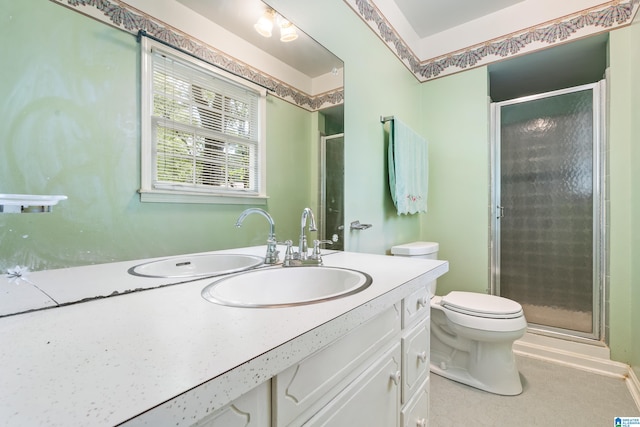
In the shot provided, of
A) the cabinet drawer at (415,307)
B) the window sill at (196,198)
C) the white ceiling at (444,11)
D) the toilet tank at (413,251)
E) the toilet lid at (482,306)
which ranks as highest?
the white ceiling at (444,11)

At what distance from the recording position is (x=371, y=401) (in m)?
0.71

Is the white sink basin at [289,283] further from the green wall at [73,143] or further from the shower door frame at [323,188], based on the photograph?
the shower door frame at [323,188]

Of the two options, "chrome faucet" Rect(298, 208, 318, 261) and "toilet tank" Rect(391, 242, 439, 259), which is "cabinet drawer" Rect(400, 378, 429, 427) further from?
"toilet tank" Rect(391, 242, 439, 259)

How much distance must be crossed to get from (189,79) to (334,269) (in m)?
0.75

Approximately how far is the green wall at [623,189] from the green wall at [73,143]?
7.98ft

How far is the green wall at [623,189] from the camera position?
5.54ft

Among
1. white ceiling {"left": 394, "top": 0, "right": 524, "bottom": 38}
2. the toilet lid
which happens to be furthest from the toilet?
white ceiling {"left": 394, "top": 0, "right": 524, "bottom": 38}

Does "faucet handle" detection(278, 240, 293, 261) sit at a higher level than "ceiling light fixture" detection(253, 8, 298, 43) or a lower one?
lower

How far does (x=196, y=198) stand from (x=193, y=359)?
57 centimetres

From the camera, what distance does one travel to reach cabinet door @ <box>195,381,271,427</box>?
368 millimetres

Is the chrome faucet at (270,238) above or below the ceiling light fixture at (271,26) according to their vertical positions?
below

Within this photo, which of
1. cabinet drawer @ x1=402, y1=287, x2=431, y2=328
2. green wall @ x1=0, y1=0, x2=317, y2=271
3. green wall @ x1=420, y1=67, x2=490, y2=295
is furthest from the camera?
green wall @ x1=420, y1=67, x2=490, y2=295

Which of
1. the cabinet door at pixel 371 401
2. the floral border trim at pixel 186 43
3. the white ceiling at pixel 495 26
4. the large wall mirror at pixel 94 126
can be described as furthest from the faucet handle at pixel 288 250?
the white ceiling at pixel 495 26

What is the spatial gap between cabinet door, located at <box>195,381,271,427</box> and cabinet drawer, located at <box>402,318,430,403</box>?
0.56 m
